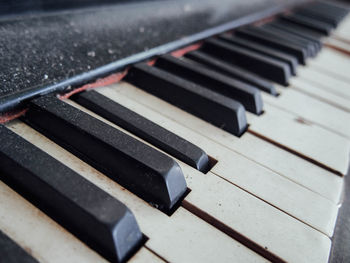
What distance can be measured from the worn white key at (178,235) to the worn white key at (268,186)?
3.2 inches

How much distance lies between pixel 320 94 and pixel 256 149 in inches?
18.9

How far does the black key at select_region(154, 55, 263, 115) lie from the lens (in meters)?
0.87

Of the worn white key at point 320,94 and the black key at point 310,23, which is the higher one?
the black key at point 310,23

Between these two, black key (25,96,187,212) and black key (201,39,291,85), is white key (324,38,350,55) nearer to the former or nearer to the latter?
black key (201,39,291,85)

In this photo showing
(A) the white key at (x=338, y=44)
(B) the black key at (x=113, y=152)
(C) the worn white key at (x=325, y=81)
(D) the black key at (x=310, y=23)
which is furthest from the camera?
(D) the black key at (x=310, y=23)

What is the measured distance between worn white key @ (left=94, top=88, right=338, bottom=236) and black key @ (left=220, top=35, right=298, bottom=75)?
61 cm

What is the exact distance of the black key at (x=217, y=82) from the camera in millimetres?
866

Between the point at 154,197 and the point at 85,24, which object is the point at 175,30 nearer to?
the point at 85,24

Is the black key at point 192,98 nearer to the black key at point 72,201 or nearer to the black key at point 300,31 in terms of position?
the black key at point 72,201

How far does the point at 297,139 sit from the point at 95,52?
0.51 m

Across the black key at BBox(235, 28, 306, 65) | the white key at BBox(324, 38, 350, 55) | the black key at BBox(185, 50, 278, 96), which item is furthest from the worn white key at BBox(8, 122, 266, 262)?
the white key at BBox(324, 38, 350, 55)

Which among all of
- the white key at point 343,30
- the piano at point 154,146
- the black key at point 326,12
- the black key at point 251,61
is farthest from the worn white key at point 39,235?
the black key at point 326,12

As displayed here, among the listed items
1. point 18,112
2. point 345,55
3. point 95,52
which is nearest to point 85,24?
point 95,52

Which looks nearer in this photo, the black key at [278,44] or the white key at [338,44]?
the black key at [278,44]
